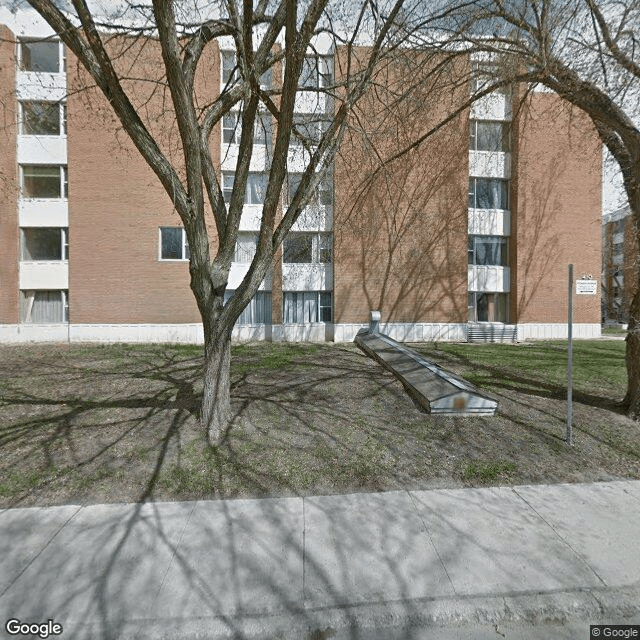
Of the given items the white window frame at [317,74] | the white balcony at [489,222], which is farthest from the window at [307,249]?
the white window frame at [317,74]

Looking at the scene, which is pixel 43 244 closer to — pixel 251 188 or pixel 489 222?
pixel 251 188

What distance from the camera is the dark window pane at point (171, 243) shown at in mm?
15289

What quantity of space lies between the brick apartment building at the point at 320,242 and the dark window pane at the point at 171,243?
0.06 meters

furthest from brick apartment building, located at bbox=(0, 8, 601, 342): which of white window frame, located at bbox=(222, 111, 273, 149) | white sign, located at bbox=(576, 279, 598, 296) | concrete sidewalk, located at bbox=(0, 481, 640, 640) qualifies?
concrete sidewalk, located at bbox=(0, 481, 640, 640)

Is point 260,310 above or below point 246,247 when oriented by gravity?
below

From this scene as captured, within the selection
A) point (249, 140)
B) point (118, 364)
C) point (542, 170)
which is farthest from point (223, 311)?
point (542, 170)

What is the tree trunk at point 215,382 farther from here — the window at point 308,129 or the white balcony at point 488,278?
the white balcony at point 488,278

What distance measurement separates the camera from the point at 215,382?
4891 mm

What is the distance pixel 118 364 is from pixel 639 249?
11355 mm

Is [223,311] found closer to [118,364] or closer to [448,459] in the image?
[448,459]

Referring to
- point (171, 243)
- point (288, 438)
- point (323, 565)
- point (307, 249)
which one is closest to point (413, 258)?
point (307, 249)

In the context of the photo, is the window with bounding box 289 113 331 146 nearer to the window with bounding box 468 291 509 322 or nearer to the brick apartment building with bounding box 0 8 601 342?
the brick apartment building with bounding box 0 8 601 342

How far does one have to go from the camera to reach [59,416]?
546 centimetres

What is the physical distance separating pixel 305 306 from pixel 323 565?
1364cm
